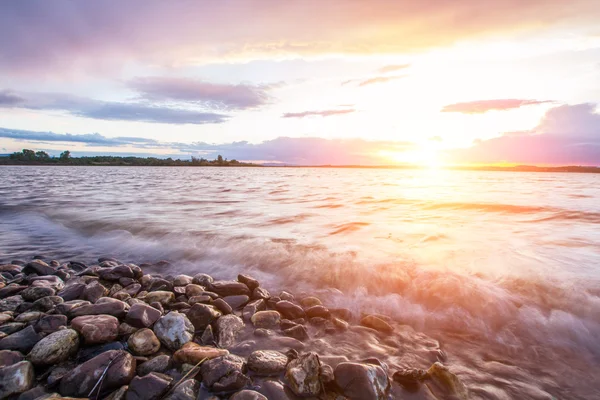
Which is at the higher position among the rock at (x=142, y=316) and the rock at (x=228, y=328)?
the rock at (x=142, y=316)

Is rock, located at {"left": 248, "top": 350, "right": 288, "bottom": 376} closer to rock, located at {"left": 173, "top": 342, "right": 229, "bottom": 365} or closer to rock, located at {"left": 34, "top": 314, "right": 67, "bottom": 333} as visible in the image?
rock, located at {"left": 173, "top": 342, "right": 229, "bottom": 365}

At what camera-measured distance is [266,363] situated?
2840 millimetres

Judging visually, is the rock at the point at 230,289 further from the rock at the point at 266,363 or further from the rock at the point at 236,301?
the rock at the point at 266,363

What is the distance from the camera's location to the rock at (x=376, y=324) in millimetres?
3715

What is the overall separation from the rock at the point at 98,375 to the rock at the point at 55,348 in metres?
0.35

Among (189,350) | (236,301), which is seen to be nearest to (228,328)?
(189,350)

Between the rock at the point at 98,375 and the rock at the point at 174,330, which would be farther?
the rock at the point at 174,330

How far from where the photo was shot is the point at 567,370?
3086mm

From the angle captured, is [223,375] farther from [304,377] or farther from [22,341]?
[22,341]

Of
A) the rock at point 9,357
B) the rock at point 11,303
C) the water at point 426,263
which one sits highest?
the rock at point 9,357

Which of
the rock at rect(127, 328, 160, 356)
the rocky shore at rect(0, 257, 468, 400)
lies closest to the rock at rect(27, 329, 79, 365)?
the rocky shore at rect(0, 257, 468, 400)

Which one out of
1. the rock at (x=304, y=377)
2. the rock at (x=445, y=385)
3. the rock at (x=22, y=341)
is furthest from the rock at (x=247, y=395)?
the rock at (x=22, y=341)

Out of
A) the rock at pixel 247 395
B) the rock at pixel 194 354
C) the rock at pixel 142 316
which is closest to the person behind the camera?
the rock at pixel 247 395

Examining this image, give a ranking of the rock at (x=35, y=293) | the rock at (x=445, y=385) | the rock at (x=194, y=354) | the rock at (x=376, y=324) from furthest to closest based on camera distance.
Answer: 1. the rock at (x=35, y=293)
2. the rock at (x=376, y=324)
3. the rock at (x=194, y=354)
4. the rock at (x=445, y=385)
